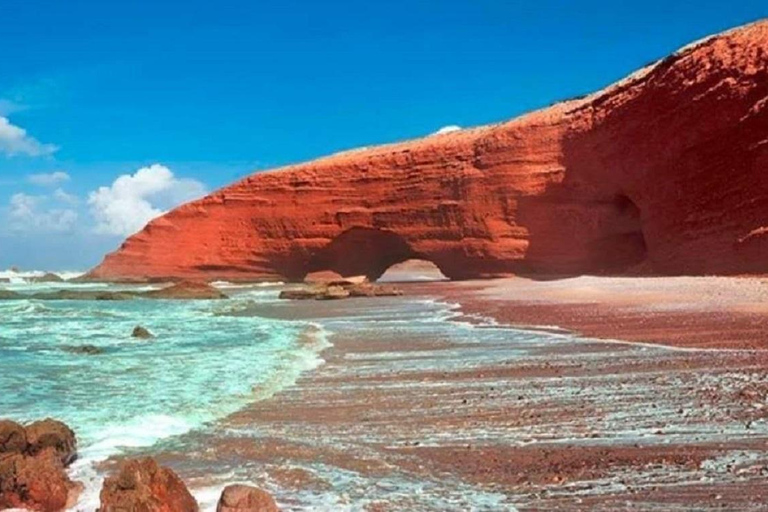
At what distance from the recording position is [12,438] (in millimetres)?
5406

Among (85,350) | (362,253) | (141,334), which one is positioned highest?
(362,253)

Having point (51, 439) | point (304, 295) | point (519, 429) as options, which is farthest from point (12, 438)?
point (304, 295)

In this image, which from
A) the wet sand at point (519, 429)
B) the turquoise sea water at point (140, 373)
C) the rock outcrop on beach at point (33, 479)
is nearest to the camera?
the wet sand at point (519, 429)

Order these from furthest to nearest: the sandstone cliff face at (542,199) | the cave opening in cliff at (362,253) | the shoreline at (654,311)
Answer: the cave opening in cliff at (362,253), the sandstone cliff face at (542,199), the shoreline at (654,311)

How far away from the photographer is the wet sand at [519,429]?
4.40 meters

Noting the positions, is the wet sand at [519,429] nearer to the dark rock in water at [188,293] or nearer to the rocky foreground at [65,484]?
the rocky foreground at [65,484]

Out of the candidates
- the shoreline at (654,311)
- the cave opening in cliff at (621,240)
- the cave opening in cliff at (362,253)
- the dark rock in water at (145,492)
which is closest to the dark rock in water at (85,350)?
the shoreline at (654,311)

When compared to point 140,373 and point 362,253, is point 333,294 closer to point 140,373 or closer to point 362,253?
point 140,373

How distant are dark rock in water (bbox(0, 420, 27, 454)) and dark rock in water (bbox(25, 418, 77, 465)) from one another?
40 millimetres

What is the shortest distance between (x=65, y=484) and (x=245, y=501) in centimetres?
143

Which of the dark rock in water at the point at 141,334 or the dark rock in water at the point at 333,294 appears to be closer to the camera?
the dark rock in water at the point at 141,334

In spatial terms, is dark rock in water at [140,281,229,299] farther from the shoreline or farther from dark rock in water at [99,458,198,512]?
dark rock in water at [99,458,198,512]

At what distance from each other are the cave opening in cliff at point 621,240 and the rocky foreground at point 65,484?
34192 mm

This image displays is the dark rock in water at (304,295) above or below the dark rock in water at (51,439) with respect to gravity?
above
